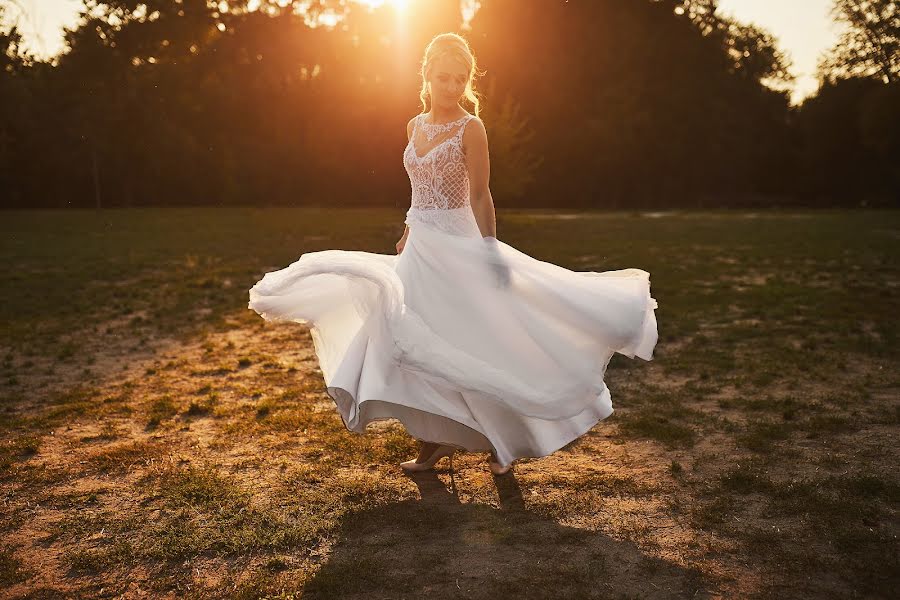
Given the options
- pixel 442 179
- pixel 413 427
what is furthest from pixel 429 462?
pixel 442 179

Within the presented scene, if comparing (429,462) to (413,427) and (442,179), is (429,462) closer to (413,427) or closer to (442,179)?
(413,427)

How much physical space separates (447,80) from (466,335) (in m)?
1.56

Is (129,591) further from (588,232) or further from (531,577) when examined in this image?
(588,232)

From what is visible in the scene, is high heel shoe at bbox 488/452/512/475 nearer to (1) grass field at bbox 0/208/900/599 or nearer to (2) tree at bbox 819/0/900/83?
(1) grass field at bbox 0/208/900/599

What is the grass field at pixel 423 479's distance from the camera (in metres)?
3.51

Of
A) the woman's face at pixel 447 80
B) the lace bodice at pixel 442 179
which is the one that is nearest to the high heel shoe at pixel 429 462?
the lace bodice at pixel 442 179

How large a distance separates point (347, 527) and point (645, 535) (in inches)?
61.3

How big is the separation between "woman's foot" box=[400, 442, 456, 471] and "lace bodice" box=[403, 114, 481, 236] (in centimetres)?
137

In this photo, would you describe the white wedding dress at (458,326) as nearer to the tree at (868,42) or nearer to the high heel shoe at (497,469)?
the high heel shoe at (497,469)

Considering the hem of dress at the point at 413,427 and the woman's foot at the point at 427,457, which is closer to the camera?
the hem of dress at the point at 413,427

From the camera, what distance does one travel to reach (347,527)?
4.03 m

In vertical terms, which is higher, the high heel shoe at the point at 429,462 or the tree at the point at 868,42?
the tree at the point at 868,42

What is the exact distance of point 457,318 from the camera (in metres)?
4.38

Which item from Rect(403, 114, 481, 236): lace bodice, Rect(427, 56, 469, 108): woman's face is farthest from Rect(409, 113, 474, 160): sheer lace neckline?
Rect(427, 56, 469, 108): woman's face
